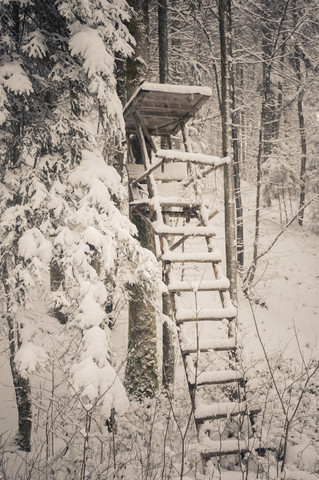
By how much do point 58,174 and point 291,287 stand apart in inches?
384

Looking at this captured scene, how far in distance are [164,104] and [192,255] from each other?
119 inches

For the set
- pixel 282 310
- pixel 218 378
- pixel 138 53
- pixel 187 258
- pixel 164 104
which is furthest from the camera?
pixel 282 310

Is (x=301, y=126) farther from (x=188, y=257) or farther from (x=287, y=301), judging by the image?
(x=188, y=257)

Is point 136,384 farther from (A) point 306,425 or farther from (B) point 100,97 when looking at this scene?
(B) point 100,97

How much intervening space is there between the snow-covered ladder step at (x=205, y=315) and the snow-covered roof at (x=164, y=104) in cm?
340

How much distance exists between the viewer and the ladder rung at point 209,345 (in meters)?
3.76

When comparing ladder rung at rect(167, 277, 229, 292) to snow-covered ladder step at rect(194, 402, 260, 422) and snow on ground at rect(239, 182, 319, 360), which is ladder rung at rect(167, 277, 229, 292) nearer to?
snow-covered ladder step at rect(194, 402, 260, 422)

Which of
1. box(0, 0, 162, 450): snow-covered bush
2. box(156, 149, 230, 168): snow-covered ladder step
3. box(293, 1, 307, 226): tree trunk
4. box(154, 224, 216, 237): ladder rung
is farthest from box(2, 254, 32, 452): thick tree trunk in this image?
box(293, 1, 307, 226): tree trunk

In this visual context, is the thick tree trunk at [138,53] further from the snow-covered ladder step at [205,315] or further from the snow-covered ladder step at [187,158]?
the snow-covered ladder step at [205,315]

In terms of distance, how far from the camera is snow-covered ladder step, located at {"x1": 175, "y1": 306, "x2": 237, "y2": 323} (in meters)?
3.93

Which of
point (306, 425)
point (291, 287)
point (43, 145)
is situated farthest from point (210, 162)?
point (291, 287)

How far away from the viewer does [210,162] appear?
4.97 meters

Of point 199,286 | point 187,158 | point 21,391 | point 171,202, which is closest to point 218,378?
point 199,286

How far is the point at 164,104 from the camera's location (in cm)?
562
